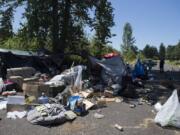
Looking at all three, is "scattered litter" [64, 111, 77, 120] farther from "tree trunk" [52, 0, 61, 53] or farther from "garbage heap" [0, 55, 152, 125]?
"tree trunk" [52, 0, 61, 53]

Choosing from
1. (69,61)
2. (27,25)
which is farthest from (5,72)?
(27,25)

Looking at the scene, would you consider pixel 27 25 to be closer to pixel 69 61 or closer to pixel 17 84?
pixel 69 61

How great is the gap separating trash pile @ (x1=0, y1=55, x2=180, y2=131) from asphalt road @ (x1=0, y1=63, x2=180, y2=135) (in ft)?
0.76

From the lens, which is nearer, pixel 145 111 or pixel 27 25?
pixel 145 111

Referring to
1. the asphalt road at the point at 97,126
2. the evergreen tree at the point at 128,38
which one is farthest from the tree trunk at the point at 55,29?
the evergreen tree at the point at 128,38

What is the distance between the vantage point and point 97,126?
9.26 meters

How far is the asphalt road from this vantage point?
8.62 m

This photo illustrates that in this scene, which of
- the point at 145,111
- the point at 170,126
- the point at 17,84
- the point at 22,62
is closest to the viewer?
the point at 170,126

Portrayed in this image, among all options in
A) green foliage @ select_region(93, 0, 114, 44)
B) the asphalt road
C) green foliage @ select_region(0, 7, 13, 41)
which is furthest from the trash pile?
green foliage @ select_region(0, 7, 13, 41)

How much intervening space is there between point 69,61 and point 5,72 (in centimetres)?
825

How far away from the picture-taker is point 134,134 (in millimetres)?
8672

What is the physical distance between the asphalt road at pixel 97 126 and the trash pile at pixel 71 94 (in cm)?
23

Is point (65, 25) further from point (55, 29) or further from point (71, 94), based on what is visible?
point (71, 94)

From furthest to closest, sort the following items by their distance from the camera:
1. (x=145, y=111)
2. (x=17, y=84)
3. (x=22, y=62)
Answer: (x=22, y=62), (x=17, y=84), (x=145, y=111)
